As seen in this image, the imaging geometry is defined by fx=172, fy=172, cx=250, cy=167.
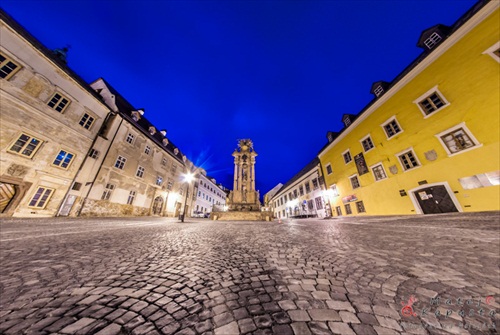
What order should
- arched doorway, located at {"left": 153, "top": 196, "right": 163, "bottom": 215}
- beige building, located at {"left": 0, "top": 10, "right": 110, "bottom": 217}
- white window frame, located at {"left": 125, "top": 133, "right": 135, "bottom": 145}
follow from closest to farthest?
beige building, located at {"left": 0, "top": 10, "right": 110, "bottom": 217} < white window frame, located at {"left": 125, "top": 133, "right": 135, "bottom": 145} < arched doorway, located at {"left": 153, "top": 196, "right": 163, "bottom": 215}

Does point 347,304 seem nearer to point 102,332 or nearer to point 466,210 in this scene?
point 102,332

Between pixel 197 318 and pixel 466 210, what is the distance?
1560 centimetres

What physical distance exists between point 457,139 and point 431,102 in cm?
309

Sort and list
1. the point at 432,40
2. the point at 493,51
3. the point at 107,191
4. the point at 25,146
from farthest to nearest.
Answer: the point at 107,191 → the point at 432,40 → the point at 25,146 → the point at 493,51

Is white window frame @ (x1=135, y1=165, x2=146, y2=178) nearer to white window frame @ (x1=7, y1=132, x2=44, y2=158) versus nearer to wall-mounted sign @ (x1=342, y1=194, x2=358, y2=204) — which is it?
white window frame @ (x1=7, y1=132, x2=44, y2=158)

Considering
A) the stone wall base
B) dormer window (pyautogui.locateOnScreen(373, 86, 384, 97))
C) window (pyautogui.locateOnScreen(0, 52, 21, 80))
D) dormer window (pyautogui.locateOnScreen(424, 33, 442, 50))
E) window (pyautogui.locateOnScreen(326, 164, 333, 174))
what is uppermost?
dormer window (pyautogui.locateOnScreen(424, 33, 442, 50))

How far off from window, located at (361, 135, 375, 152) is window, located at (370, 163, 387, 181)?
182 cm

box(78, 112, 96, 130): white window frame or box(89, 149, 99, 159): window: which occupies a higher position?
box(78, 112, 96, 130): white window frame

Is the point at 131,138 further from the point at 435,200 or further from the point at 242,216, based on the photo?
the point at 435,200

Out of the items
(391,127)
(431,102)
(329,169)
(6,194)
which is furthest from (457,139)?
(6,194)

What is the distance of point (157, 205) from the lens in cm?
2173

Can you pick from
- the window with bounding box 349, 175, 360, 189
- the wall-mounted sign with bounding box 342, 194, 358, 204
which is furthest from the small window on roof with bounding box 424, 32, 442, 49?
the wall-mounted sign with bounding box 342, 194, 358, 204

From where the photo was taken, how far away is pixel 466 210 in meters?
9.92

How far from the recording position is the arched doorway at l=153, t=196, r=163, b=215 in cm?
2119
